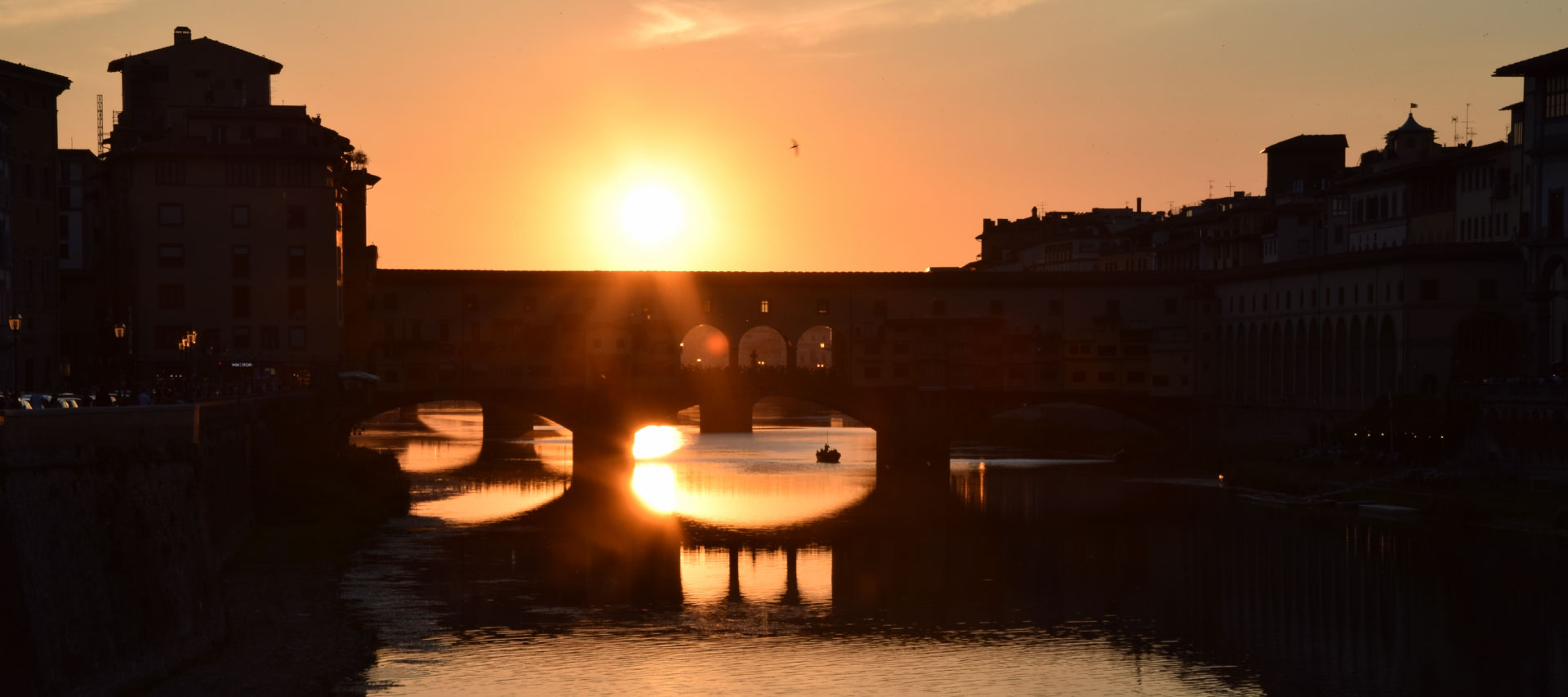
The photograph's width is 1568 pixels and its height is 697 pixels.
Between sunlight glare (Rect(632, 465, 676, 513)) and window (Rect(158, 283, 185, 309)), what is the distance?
2348 centimetres

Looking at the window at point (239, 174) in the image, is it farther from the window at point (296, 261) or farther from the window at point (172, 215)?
the window at point (296, 261)

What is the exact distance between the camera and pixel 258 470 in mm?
61531

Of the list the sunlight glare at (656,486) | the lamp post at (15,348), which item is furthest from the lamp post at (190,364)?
the sunlight glare at (656,486)

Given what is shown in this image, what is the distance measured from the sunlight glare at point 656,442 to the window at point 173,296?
90.7 ft

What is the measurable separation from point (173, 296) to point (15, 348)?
3565 cm

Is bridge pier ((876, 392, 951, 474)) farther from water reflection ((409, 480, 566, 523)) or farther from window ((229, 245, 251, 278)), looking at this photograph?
window ((229, 245, 251, 278))

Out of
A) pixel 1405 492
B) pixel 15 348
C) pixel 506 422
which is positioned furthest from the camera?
pixel 506 422

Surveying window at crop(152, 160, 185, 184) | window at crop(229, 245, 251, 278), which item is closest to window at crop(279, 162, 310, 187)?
window at crop(229, 245, 251, 278)

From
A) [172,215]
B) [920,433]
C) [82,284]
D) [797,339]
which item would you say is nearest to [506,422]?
[797,339]

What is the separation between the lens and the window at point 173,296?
88.4m

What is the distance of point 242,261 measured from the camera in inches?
3531

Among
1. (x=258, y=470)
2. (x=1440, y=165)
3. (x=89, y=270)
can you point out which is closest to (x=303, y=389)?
(x=89, y=270)

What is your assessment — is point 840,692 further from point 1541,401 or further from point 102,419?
point 1541,401

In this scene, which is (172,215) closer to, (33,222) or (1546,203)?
(33,222)
